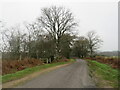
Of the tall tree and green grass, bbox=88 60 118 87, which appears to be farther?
the tall tree

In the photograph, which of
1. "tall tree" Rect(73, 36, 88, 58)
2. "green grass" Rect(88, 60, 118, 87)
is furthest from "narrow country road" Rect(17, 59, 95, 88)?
"tall tree" Rect(73, 36, 88, 58)

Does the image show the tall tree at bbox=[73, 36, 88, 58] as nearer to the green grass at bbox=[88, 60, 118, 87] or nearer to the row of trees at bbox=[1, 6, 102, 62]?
the row of trees at bbox=[1, 6, 102, 62]

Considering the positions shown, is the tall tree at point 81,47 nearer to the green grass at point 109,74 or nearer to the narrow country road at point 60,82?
the green grass at point 109,74

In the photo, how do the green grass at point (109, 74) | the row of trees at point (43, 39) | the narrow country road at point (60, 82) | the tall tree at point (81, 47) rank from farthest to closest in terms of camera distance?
the tall tree at point (81, 47)
the row of trees at point (43, 39)
the green grass at point (109, 74)
the narrow country road at point (60, 82)

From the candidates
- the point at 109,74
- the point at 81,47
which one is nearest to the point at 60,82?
the point at 109,74

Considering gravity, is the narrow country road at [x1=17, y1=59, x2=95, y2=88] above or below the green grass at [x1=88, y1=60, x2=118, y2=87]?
above

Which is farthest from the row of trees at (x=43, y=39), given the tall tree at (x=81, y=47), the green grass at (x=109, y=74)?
the tall tree at (x=81, y=47)

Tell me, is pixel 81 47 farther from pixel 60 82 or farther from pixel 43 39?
pixel 60 82

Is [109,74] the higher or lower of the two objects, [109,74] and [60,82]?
the lower

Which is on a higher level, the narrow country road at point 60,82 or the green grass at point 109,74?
the narrow country road at point 60,82

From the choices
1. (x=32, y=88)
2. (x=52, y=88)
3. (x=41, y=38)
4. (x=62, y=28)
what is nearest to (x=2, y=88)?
(x=32, y=88)

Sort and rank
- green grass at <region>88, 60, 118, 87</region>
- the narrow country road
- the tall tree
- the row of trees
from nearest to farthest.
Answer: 1. the narrow country road
2. green grass at <region>88, 60, 118, 87</region>
3. the row of trees
4. the tall tree

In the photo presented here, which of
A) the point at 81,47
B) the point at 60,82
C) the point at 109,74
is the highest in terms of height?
the point at 81,47

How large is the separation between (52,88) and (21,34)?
2809cm
